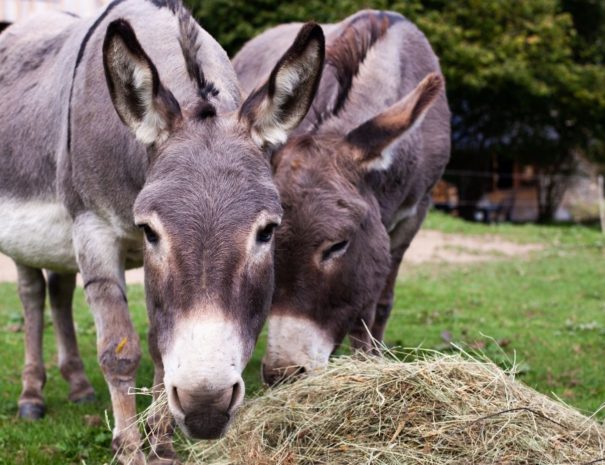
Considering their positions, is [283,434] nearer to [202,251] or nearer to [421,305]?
[202,251]

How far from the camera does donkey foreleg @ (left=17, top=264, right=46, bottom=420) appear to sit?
4.93 m

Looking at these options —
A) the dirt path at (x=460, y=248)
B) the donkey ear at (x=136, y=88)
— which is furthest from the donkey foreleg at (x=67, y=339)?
the dirt path at (x=460, y=248)

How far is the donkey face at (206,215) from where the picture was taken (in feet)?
8.92

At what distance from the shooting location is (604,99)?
882 inches

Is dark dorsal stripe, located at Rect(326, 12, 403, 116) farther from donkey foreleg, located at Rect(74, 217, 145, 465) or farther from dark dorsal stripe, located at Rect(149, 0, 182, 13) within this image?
donkey foreleg, located at Rect(74, 217, 145, 465)

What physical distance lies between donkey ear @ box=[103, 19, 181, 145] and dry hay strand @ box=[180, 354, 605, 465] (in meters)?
1.29

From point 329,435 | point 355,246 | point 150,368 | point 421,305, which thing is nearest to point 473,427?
point 329,435

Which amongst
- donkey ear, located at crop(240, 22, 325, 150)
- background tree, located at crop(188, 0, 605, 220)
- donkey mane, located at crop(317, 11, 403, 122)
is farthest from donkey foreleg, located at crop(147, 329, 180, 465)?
background tree, located at crop(188, 0, 605, 220)

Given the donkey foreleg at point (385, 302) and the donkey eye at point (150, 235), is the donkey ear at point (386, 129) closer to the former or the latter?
the donkey foreleg at point (385, 302)

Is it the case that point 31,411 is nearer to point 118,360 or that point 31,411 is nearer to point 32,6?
point 118,360

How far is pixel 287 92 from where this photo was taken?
3.26 m

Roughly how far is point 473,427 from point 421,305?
577cm

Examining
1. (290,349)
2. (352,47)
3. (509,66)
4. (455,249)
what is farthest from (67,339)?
(509,66)

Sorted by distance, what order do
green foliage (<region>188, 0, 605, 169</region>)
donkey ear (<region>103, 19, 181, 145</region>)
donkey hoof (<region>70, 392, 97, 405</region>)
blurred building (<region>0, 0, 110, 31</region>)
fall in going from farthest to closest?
green foliage (<region>188, 0, 605, 169</region>)
blurred building (<region>0, 0, 110, 31</region>)
donkey hoof (<region>70, 392, 97, 405</region>)
donkey ear (<region>103, 19, 181, 145</region>)
